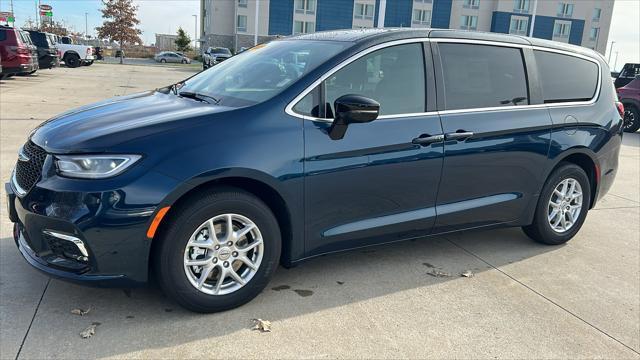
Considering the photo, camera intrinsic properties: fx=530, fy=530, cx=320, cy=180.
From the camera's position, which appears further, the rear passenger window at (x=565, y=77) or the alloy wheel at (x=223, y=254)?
the rear passenger window at (x=565, y=77)

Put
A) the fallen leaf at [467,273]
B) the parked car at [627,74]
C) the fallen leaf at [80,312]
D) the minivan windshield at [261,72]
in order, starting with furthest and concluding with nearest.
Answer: the parked car at [627,74] < the fallen leaf at [467,273] < the minivan windshield at [261,72] < the fallen leaf at [80,312]

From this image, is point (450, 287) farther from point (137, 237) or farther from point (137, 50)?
point (137, 50)

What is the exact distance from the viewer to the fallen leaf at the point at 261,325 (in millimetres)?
3236

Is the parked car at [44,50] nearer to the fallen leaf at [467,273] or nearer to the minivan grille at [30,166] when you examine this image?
the minivan grille at [30,166]

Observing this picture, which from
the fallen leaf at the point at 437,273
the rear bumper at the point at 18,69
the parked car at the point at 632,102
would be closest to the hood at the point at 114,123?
the fallen leaf at the point at 437,273

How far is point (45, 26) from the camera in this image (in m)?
69.2

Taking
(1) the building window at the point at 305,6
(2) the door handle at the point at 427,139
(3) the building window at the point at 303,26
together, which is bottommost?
(2) the door handle at the point at 427,139

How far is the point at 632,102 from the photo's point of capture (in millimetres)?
14547

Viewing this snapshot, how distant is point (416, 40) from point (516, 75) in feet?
3.59

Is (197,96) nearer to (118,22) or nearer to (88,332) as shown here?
(88,332)

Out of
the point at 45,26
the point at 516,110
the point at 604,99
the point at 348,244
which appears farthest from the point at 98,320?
the point at 45,26

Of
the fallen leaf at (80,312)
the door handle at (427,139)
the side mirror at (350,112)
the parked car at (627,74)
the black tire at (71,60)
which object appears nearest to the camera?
the fallen leaf at (80,312)

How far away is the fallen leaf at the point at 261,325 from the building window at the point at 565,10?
7859cm

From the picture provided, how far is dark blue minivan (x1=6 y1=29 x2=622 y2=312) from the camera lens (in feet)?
9.91
